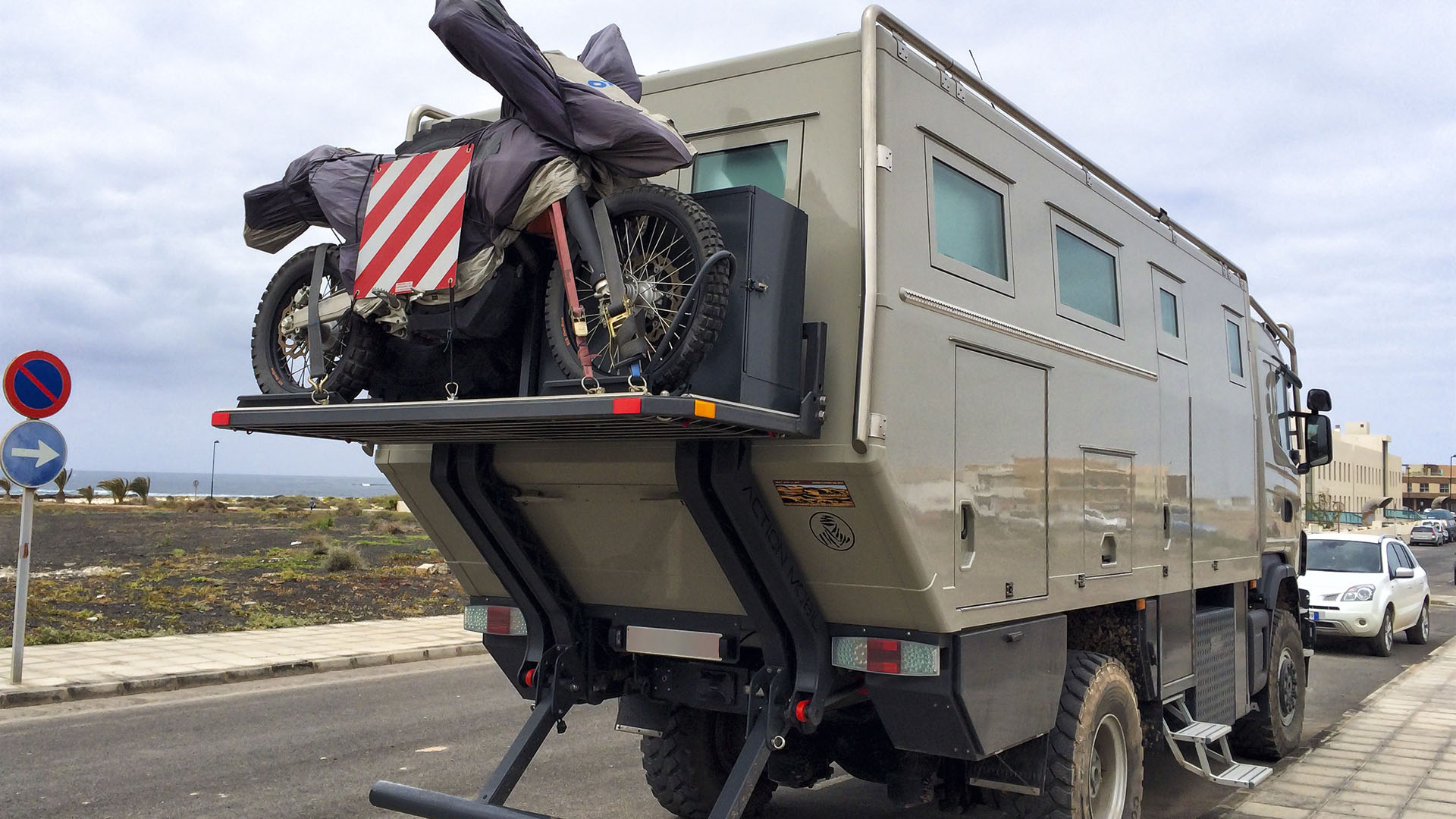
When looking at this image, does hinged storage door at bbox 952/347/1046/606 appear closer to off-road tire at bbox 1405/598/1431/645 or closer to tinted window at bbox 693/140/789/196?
tinted window at bbox 693/140/789/196

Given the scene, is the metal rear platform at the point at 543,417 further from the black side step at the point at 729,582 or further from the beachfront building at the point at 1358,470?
the beachfront building at the point at 1358,470

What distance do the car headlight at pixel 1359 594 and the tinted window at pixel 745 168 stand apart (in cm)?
1350

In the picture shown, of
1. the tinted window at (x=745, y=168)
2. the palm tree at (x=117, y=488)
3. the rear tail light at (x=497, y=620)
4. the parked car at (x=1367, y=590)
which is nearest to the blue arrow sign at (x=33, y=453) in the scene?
the rear tail light at (x=497, y=620)

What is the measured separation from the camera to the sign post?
10188mm

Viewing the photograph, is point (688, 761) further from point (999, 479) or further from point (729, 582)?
point (999, 479)

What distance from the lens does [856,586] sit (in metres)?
4.39

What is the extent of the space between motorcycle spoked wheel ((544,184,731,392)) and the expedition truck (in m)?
0.14

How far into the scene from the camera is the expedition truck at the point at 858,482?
4.11 meters

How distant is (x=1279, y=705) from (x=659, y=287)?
652cm

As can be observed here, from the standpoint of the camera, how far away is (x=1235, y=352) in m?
8.10

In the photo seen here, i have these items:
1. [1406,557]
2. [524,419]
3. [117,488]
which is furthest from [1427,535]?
[117,488]

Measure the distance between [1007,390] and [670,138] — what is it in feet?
6.18

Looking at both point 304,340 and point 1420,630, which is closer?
point 304,340

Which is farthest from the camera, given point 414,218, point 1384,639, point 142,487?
point 142,487
